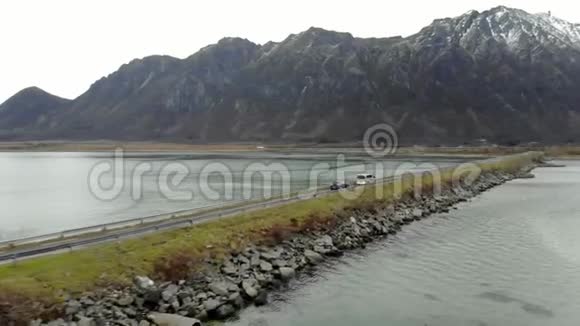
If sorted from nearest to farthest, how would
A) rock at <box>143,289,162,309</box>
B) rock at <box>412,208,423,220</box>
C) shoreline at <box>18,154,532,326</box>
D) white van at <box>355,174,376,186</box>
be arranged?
shoreline at <box>18,154,532,326</box> < rock at <box>143,289,162,309</box> < rock at <box>412,208,423,220</box> < white van at <box>355,174,376,186</box>

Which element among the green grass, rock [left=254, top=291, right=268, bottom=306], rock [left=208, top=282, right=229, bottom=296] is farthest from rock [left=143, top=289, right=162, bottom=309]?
rock [left=254, top=291, right=268, bottom=306]

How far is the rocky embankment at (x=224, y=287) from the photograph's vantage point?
2605 cm

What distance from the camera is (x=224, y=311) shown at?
96.0ft

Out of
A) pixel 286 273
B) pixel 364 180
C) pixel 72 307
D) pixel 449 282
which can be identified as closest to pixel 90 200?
pixel 364 180

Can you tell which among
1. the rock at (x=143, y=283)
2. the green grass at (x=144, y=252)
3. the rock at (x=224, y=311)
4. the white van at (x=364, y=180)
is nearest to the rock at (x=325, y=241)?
the green grass at (x=144, y=252)

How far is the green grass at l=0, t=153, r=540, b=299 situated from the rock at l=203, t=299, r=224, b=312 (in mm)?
3782

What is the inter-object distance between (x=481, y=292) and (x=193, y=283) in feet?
60.4

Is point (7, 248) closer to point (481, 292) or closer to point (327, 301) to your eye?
point (327, 301)

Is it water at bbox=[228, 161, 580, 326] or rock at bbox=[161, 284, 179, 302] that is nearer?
rock at bbox=[161, 284, 179, 302]

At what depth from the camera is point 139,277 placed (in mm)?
29016

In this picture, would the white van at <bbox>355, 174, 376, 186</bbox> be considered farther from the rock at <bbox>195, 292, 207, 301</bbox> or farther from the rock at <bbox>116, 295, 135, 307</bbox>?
the rock at <bbox>116, 295, 135, 307</bbox>

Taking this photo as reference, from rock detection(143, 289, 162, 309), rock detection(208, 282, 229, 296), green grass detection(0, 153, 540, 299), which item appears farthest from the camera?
rock detection(208, 282, 229, 296)

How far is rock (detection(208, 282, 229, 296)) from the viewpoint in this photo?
3094cm

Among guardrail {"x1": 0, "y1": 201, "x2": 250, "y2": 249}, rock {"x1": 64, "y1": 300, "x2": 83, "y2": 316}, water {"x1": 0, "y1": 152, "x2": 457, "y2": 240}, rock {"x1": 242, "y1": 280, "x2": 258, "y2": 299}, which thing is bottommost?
water {"x1": 0, "y1": 152, "x2": 457, "y2": 240}
